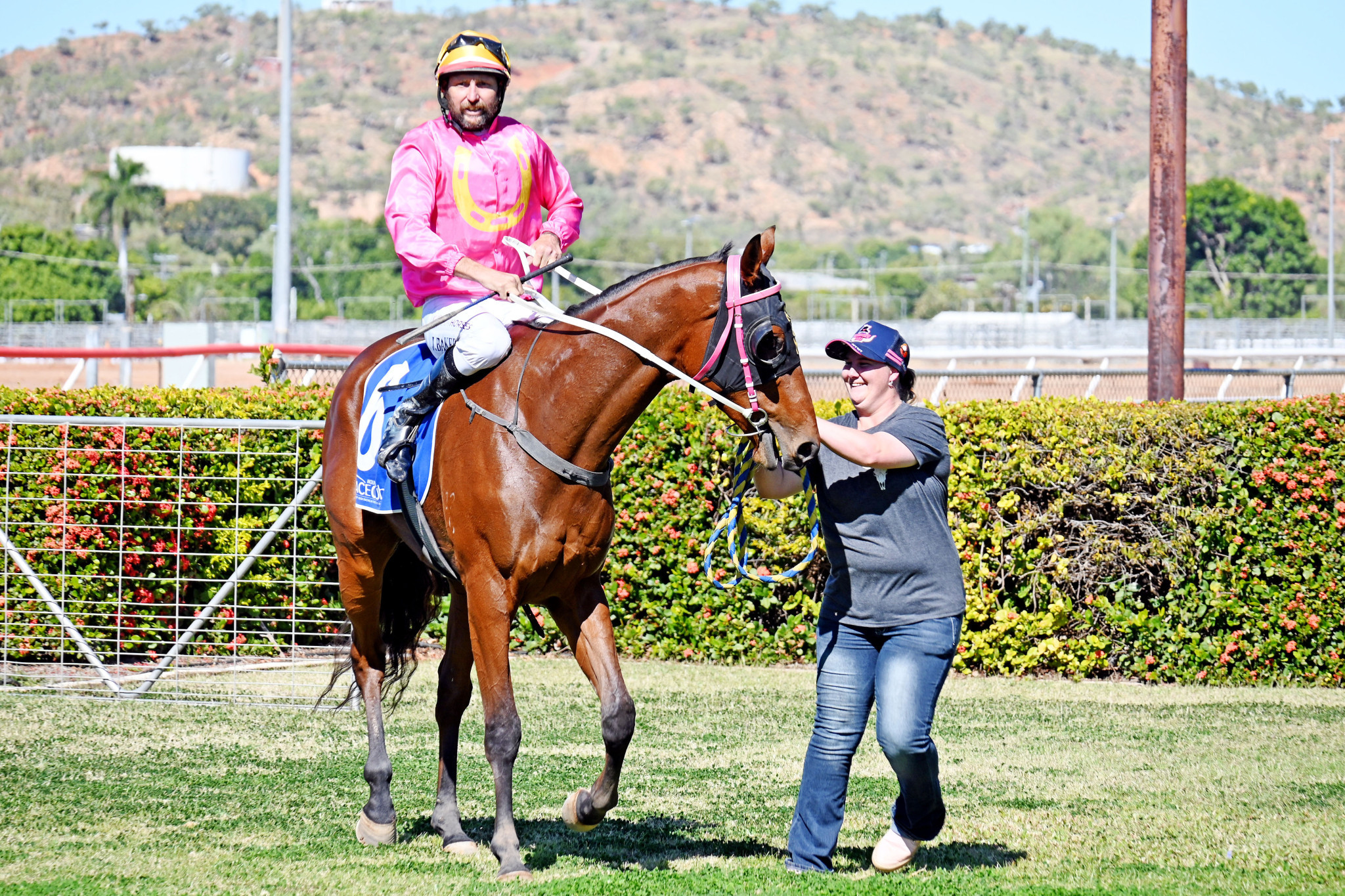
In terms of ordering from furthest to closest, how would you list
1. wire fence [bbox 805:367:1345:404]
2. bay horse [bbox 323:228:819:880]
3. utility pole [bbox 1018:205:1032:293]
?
utility pole [bbox 1018:205:1032:293], wire fence [bbox 805:367:1345:404], bay horse [bbox 323:228:819:880]

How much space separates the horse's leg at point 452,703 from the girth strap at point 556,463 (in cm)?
94

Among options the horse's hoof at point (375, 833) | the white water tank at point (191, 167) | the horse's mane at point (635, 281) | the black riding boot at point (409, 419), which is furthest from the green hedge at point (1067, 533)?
the white water tank at point (191, 167)

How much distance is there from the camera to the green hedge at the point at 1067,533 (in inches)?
353

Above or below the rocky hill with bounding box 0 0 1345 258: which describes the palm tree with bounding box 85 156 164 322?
below

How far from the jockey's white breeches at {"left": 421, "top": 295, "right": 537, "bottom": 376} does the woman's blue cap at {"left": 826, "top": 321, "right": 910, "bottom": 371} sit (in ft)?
3.89

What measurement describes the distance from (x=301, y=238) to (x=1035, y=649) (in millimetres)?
110258

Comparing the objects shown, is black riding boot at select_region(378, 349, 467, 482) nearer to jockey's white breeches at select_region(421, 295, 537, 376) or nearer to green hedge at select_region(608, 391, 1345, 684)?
jockey's white breeches at select_region(421, 295, 537, 376)

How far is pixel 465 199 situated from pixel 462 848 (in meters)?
2.57

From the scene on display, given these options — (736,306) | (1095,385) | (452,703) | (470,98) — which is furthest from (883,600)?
(1095,385)

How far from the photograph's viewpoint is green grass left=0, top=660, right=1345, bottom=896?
5.13 meters

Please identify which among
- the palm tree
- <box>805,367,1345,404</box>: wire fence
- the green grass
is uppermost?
the palm tree

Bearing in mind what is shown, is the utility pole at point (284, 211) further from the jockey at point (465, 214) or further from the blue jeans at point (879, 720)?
the blue jeans at point (879, 720)

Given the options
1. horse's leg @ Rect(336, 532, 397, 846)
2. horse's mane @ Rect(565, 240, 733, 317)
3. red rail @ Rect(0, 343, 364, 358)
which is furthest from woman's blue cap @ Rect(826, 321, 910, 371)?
red rail @ Rect(0, 343, 364, 358)

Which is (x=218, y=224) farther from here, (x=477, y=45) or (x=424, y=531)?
(x=424, y=531)
